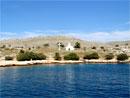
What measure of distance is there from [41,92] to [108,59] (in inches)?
3098

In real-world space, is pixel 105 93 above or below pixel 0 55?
below

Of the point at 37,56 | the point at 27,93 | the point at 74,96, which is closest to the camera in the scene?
the point at 74,96

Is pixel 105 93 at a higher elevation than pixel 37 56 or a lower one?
lower

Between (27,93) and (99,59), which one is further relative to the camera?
(99,59)

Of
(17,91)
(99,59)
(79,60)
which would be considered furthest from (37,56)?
(17,91)

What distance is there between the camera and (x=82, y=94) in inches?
1029

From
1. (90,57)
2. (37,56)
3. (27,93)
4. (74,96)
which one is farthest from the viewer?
(90,57)

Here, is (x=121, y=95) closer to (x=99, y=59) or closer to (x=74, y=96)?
(x=74, y=96)

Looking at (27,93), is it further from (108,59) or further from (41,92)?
(108,59)

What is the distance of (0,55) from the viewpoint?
347ft

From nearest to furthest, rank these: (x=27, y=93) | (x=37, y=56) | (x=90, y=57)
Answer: (x=27, y=93) → (x=37, y=56) → (x=90, y=57)

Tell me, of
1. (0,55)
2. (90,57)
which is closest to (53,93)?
(90,57)

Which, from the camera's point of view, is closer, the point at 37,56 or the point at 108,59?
the point at 37,56

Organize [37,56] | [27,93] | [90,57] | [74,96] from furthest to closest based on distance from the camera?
[90,57], [37,56], [27,93], [74,96]
